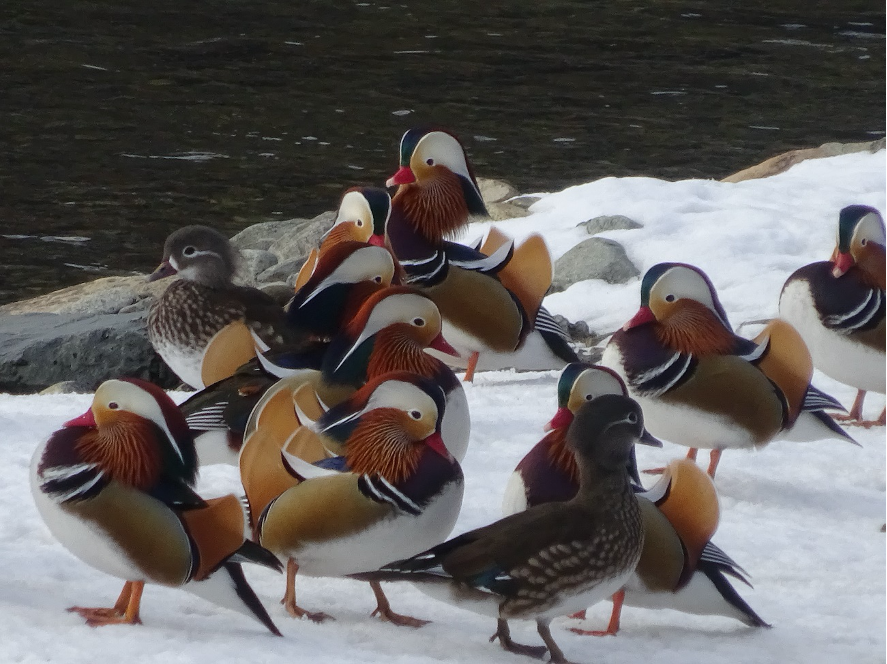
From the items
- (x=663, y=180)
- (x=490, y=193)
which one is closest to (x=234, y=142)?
(x=663, y=180)

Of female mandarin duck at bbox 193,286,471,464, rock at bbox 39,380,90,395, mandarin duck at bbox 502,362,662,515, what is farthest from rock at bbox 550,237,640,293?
mandarin duck at bbox 502,362,662,515

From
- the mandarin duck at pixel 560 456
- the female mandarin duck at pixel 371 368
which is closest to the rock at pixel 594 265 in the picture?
the female mandarin duck at pixel 371 368

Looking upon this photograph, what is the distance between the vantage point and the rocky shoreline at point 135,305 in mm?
5156

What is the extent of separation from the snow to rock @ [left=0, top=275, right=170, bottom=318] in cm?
221

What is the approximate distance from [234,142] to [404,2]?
61.7 inches

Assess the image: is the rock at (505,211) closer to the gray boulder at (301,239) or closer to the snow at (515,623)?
the gray boulder at (301,239)

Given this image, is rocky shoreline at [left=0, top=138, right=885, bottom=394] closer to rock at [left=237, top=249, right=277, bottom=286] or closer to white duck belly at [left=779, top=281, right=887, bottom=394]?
→ rock at [left=237, top=249, right=277, bottom=286]

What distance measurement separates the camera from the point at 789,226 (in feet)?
20.5

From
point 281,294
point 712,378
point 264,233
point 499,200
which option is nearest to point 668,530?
point 712,378

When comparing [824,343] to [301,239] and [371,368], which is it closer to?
[371,368]

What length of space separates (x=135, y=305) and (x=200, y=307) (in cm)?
226

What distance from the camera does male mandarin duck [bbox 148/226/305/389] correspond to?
4047 mm

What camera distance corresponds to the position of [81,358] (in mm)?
5152

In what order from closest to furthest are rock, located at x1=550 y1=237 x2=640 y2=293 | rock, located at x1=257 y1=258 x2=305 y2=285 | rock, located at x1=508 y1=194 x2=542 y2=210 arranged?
rock, located at x1=550 y1=237 x2=640 y2=293, rock, located at x1=257 y1=258 x2=305 y2=285, rock, located at x1=508 y1=194 x2=542 y2=210
